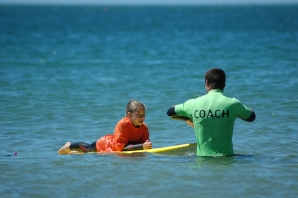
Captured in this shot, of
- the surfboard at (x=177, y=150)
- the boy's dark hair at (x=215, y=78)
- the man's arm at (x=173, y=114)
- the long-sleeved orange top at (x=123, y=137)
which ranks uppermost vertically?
the boy's dark hair at (x=215, y=78)

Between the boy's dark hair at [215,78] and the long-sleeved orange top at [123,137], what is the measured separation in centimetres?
153

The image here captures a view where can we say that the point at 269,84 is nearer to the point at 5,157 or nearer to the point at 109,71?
the point at 109,71

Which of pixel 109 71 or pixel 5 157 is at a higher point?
pixel 109 71

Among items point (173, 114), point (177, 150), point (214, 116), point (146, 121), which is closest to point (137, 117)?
point (177, 150)

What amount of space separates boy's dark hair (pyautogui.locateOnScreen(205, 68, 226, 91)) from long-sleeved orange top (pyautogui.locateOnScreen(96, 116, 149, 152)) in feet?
5.02

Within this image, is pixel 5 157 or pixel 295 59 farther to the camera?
pixel 295 59

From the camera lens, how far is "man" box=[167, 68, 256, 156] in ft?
21.6

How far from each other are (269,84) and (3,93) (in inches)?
277

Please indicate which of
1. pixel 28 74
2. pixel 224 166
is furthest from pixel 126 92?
pixel 224 166

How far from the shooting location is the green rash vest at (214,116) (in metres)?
6.58

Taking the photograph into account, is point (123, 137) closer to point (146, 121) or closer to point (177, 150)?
point (177, 150)

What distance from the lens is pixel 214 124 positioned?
6.64m

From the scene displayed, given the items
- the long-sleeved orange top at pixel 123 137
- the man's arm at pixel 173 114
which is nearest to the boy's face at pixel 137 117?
the long-sleeved orange top at pixel 123 137

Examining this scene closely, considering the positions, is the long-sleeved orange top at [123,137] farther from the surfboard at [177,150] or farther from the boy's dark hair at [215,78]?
the boy's dark hair at [215,78]
